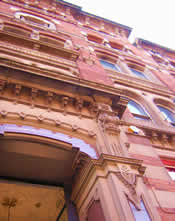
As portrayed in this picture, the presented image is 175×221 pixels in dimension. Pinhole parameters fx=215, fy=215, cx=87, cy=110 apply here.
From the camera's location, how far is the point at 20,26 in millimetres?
13117

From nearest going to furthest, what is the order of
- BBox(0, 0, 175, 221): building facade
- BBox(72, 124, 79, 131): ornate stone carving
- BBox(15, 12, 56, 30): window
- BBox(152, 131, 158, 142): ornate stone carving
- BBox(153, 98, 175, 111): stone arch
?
BBox(0, 0, 175, 221): building facade → BBox(72, 124, 79, 131): ornate stone carving → BBox(152, 131, 158, 142): ornate stone carving → BBox(153, 98, 175, 111): stone arch → BBox(15, 12, 56, 30): window

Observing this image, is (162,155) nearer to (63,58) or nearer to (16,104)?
(16,104)

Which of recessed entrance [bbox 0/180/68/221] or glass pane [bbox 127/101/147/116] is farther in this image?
glass pane [bbox 127/101/147/116]

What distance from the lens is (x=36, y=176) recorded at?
597 centimetres

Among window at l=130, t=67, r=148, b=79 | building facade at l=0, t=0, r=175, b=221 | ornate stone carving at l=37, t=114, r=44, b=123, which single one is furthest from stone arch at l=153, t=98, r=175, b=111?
ornate stone carving at l=37, t=114, r=44, b=123

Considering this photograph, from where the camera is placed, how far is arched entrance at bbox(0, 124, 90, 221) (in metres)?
5.35

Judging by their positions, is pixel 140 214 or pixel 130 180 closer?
pixel 140 214

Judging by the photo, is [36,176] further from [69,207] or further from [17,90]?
[17,90]

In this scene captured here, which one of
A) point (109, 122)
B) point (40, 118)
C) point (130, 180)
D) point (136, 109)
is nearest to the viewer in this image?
point (130, 180)

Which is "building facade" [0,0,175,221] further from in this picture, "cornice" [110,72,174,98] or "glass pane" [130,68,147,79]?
"glass pane" [130,68,147,79]

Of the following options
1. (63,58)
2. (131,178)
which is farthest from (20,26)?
(131,178)

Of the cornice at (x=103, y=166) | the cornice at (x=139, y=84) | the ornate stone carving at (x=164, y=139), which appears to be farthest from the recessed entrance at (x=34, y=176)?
the cornice at (x=139, y=84)

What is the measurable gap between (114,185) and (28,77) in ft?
13.0

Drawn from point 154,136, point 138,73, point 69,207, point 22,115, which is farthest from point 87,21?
point 69,207
